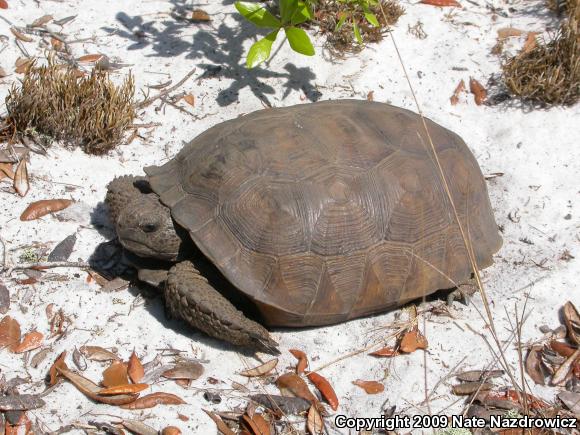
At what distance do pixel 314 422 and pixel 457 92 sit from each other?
3342 millimetres

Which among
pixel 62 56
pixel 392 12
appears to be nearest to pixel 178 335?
pixel 62 56

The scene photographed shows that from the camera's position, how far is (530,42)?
5898 millimetres

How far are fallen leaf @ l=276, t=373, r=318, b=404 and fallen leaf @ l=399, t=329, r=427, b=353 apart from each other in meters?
0.65

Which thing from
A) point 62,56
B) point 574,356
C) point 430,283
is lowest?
point 574,356

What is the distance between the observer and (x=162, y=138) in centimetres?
509

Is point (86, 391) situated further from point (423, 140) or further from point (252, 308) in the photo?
point (423, 140)

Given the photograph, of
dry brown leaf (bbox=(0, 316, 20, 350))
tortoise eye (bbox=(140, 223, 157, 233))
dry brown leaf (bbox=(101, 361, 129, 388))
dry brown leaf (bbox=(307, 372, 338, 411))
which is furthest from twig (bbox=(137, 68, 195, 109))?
dry brown leaf (bbox=(307, 372, 338, 411))

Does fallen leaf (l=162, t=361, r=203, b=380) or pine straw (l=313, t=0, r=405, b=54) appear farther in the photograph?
pine straw (l=313, t=0, r=405, b=54)

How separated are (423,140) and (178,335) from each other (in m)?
1.97

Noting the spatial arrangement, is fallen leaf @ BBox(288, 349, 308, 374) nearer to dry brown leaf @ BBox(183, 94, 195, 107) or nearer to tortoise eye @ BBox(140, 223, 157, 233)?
tortoise eye @ BBox(140, 223, 157, 233)

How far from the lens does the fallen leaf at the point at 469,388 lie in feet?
12.2

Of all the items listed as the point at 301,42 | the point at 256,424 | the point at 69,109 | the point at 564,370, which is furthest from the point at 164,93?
the point at 564,370

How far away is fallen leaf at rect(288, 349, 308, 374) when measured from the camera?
380 cm

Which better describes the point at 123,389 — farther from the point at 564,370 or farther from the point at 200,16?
the point at 200,16
